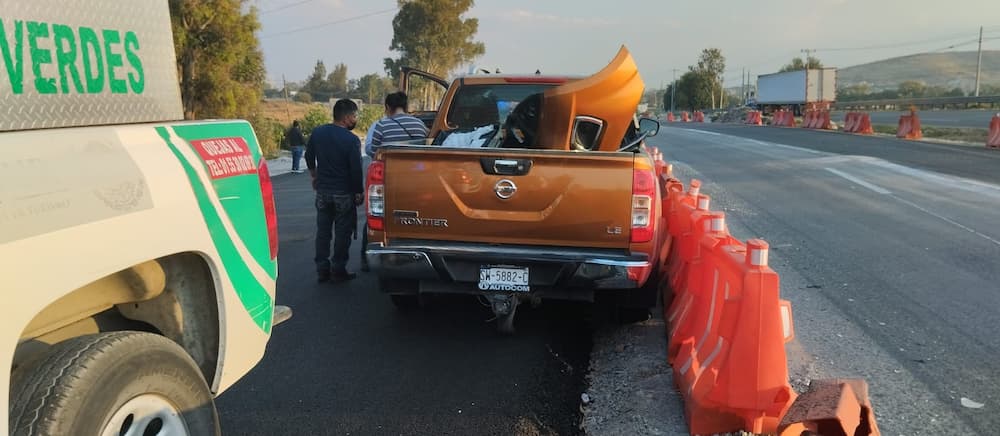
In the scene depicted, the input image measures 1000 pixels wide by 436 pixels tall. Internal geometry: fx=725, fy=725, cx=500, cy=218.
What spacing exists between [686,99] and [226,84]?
72.6 meters

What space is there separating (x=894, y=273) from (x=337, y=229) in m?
5.27

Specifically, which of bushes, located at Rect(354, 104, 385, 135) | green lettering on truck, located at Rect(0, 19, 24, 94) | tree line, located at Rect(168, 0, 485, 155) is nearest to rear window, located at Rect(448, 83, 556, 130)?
green lettering on truck, located at Rect(0, 19, 24, 94)

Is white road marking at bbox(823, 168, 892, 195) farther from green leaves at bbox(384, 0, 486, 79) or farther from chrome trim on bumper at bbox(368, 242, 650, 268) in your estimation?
green leaves at bbox(384, 0, 486, 79)

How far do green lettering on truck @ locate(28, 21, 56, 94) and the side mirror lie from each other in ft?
14.9

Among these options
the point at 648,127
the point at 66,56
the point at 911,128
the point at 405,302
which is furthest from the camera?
the point at 911,128

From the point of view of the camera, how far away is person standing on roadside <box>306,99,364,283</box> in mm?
6887

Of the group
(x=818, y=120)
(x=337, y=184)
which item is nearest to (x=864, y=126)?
(x=818, y=120)

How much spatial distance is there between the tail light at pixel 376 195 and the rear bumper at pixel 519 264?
0.15 m

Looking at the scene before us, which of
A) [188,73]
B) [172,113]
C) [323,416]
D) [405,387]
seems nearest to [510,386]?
[405,387]

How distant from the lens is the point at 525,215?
4.66 m

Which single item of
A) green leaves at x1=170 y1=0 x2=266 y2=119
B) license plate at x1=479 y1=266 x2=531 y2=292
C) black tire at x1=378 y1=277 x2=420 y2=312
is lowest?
black tire at x1=378 y1=277 x2=420 y2=312

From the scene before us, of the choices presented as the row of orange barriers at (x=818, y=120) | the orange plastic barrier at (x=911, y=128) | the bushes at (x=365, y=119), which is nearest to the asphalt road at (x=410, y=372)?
the orange plastic barrier at (x=911, y=128)

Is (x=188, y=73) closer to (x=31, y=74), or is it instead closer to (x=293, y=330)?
(x=293, y=330)

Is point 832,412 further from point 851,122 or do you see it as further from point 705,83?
point 705,83
